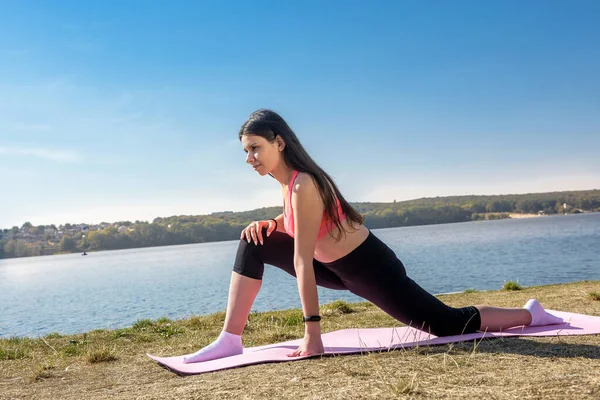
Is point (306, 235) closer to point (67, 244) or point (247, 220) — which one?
point (247, 220)

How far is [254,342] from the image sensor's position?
5480mm

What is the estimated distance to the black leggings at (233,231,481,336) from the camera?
392 cm

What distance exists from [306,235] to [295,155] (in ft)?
1.93

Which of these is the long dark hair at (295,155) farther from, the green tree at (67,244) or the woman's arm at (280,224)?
the green tree at (67,244)

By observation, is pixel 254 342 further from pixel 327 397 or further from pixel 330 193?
pixel 327 397

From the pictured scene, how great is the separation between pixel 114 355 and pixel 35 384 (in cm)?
102

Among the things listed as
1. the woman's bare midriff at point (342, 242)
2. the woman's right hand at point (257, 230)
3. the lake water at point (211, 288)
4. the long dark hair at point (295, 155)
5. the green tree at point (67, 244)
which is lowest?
the lake water at point (211, 288)

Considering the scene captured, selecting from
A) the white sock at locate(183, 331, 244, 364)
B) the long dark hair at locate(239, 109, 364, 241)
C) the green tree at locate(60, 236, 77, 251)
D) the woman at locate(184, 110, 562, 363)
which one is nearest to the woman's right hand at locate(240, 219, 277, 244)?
the woman at locate(184, 110, 562, 363)

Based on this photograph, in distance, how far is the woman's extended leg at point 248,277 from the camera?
4.16 meters

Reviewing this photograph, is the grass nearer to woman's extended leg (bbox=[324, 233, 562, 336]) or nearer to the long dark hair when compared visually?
woman's extended leg (bbox=[324, 233, 562, 336])

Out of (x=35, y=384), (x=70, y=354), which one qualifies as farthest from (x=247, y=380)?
(x=70, y=354)

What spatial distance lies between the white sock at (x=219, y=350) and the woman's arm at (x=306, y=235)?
2.64 ft

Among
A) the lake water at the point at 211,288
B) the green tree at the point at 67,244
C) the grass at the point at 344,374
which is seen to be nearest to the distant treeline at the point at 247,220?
the green tree at the point at 67,244

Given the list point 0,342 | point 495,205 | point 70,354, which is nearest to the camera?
point 70,354
